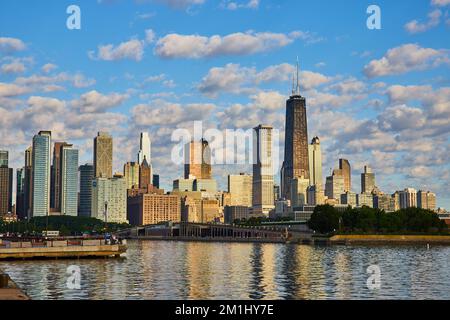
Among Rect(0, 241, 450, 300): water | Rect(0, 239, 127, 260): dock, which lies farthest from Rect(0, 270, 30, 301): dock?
Rect(0, 239, 127, 260): dock

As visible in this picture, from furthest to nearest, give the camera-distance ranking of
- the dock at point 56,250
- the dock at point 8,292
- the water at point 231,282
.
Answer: the dock at point 56,250
the water at point 231,282
the dock at point 8,292

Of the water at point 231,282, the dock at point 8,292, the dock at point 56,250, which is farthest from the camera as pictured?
the dock at point 56,250

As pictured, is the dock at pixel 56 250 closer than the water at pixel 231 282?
No

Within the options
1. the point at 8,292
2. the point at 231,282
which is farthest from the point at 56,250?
the point at 8,292

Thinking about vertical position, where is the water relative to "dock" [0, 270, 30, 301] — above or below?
below

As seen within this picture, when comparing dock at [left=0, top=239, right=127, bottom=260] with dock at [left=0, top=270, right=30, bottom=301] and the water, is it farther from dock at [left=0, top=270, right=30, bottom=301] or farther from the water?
dock at [left=0, top=270, right=30, bottom=301]

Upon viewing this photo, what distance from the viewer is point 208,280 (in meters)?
70.1

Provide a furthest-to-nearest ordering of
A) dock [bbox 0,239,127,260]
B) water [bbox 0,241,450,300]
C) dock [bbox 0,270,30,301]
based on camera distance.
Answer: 1. dock [bbox 0,239,127,260]
2. water [bbox 0,241,450,300]
3. dock [bbox 0,270,30,301]

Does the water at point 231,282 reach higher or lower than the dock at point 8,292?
lower

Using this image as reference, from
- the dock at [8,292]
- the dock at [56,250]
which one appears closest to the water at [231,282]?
the dock at [8,292]

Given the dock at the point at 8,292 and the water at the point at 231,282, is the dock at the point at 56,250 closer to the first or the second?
the water at the point at 231,282
